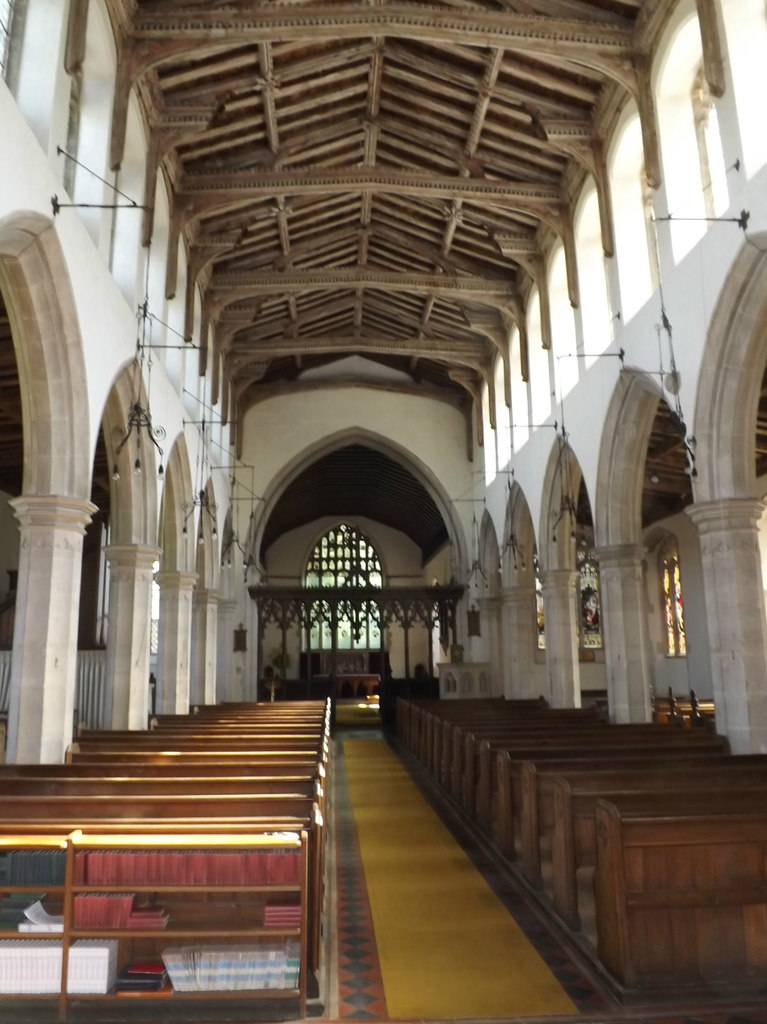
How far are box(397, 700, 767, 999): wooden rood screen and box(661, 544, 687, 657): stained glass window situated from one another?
39.5 ft

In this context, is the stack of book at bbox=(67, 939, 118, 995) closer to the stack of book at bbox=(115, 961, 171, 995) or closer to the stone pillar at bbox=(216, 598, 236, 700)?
the stack of book at bbox=(115, 961, 171, 995)

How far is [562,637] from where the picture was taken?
12.8m

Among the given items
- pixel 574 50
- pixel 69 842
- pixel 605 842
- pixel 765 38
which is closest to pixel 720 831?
pixel 605 842

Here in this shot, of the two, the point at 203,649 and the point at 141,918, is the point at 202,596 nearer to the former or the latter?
the point at 203,649

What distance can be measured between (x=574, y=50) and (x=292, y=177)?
4.01 meters

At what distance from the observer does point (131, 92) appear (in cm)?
861

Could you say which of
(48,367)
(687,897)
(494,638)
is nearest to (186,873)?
(687,897)

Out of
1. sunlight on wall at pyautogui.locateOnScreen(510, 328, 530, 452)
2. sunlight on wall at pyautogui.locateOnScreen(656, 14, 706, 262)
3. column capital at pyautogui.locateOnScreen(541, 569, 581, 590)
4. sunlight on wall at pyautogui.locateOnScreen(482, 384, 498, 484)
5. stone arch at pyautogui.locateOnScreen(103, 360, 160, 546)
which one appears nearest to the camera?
sunlight on wall at pyautogui.locateOnScreen(656, 14, 706, 262)

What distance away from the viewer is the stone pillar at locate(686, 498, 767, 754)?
725 centimetres

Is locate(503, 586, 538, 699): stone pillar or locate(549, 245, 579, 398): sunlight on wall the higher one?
locate(549, 245, 579, 398): sunlight on wall

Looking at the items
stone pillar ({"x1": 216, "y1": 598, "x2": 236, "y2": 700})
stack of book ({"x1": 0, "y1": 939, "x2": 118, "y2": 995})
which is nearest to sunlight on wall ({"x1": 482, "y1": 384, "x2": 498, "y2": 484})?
stone pillar ({"x1": 216, "y1": 598, "x2": 236, "y2": 700})

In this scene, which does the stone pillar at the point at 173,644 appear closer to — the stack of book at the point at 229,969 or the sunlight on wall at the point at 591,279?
the sunlight on wall at the point at 591,279

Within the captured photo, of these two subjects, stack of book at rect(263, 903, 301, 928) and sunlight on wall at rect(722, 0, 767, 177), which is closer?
stack of book at rect(263, 903, 301, 928)

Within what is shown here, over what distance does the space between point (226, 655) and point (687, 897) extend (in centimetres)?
1465
